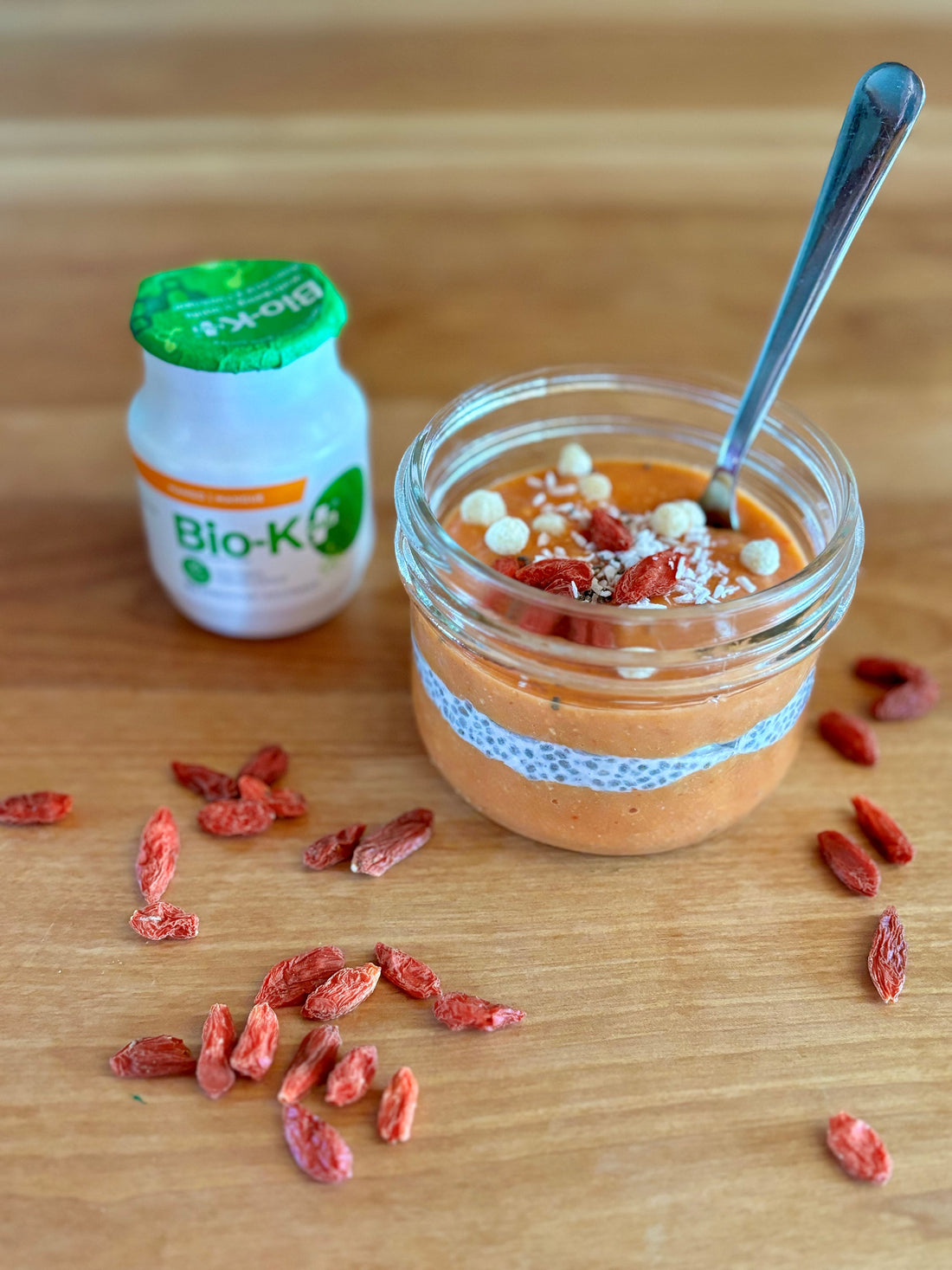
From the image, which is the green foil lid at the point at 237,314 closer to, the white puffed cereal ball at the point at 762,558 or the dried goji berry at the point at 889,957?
the white puffed cereal ball at the point at 762,558

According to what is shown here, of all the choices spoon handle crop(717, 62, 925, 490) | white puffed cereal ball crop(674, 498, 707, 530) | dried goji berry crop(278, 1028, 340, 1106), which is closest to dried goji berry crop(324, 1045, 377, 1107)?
dried goji berry crop(278, 1028, 340, 1106)

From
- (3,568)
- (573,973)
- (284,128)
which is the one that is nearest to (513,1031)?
(573,973)

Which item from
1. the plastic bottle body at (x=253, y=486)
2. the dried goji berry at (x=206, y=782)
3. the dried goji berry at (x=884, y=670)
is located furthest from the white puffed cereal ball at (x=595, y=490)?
the dried goji berry at (x=206, y=782)

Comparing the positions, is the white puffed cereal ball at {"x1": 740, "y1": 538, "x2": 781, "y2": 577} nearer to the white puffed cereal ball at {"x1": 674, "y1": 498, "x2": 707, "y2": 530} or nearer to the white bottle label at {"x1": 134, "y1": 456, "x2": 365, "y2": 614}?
the white puffed cereal ball at {"x1": 674, "y1": 498, "x2": 707, "y2": 530}

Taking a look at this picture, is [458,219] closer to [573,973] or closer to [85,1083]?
[573,973]

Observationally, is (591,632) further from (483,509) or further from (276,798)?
(276,798)

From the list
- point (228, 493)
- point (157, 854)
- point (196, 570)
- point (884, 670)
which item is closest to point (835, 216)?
point (884, 670)
